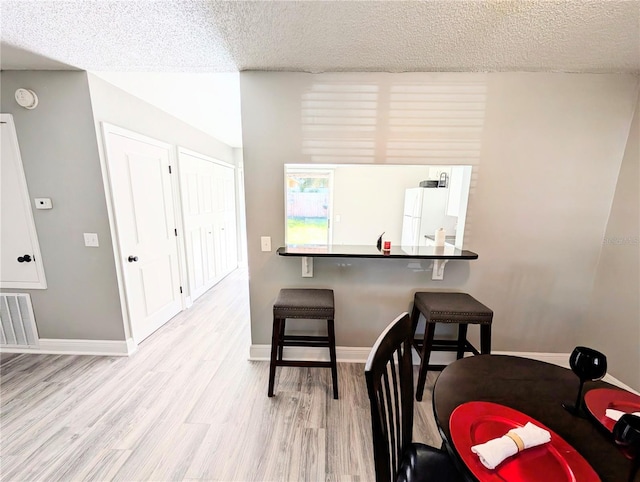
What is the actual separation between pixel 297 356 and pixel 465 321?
55.4 inches

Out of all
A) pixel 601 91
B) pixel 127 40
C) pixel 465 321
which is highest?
pixel 127 40

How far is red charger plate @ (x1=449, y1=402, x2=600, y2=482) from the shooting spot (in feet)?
2.24

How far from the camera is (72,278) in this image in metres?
2.21

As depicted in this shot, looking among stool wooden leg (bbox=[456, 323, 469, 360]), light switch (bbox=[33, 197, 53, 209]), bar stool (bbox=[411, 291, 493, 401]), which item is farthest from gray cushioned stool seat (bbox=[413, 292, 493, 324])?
light switch (bbox=[33, 197, 53, 209])

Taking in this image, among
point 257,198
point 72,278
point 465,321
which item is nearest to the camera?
point 465,321

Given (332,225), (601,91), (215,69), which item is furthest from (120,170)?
(601,91)

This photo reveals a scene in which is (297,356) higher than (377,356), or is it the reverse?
(377,356)

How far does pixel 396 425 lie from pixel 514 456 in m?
0.38

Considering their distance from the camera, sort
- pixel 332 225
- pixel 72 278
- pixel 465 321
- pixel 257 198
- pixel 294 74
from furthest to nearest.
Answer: pixel 332 225 → pixel 72 278 → pixel 257 198 → pixel 294 74 → pixel 465 321

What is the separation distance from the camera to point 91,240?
2.15m

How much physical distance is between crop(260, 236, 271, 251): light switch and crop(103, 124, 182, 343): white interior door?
1.30 metres

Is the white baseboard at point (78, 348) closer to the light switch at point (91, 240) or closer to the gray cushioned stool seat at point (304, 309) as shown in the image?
the light switch at point (91, 240)

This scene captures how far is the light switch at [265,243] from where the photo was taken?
209 cm

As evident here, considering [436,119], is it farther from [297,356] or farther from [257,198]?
[297,356]
